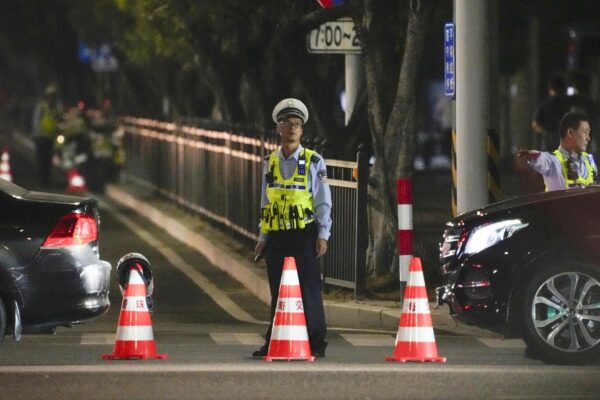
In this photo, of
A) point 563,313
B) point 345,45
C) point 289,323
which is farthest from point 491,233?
point 345,45

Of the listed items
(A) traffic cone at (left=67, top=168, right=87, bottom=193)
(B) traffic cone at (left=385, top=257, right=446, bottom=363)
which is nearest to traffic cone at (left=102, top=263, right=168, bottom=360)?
(B) traffic cone at (left=385, top=257, right=446, bottom=363)

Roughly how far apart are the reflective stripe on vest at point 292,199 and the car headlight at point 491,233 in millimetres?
1124

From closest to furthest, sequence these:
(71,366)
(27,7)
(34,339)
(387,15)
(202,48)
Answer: (71,366) → (34,339) → (387,15) → (202,48) → (27,7)

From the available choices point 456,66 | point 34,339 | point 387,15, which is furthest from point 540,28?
point 34,339

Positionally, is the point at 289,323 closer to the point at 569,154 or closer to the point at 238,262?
the point at 569,154

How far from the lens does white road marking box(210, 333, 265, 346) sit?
43.5ft

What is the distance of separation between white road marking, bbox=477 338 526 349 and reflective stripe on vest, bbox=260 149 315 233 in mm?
2049

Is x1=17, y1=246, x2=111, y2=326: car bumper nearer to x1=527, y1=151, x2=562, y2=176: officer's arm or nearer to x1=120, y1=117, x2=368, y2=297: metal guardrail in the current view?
x1=527, y1=151, x2=562, y2=176: officer's arm

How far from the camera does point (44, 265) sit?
11.7 metres

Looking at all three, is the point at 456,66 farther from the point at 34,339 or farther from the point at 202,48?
the point at 202,48

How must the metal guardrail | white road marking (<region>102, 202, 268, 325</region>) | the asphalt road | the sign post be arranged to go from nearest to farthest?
the asphalt road < the metal guardrail < white road marking (<region>102, 202, 268, 325</region>) < the sign post

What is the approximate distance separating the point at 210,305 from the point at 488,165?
3.22 meters

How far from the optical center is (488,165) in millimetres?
15383

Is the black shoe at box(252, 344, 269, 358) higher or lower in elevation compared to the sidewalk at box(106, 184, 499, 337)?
lower
